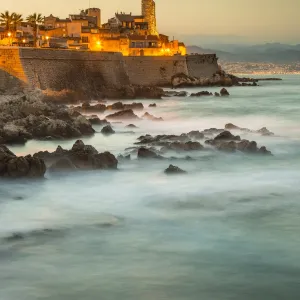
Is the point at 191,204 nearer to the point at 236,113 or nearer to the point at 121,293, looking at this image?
the point at 121,293

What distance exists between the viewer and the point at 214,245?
22.6 ft

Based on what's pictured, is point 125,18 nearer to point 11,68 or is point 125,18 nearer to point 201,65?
point 201,65

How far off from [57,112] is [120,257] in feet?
36.2

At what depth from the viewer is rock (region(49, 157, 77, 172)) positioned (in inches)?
403

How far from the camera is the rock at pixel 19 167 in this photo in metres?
9.55

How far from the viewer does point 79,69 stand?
3014cm

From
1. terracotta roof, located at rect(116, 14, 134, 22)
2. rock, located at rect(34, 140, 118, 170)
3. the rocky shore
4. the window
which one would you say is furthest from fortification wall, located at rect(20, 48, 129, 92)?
terracotta roof, located at rect(116, 14, 134, 22)

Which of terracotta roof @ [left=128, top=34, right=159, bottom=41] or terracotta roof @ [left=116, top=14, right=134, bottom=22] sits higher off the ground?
terracotta roof @ [left=116, top=14, right=134, bottom=22]

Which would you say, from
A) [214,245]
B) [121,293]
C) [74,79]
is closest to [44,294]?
[121,293]

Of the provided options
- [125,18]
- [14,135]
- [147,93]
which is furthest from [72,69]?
[125,18]

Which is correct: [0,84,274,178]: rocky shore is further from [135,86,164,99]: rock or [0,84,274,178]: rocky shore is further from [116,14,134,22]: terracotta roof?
[116,14,134,22]: terracotta roof

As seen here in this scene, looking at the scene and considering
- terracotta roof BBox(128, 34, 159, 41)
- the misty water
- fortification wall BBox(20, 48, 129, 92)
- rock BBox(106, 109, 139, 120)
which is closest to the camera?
the misty water

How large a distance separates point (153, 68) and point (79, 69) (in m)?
10.1

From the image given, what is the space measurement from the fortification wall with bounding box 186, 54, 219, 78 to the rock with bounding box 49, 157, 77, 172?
34.3 m
